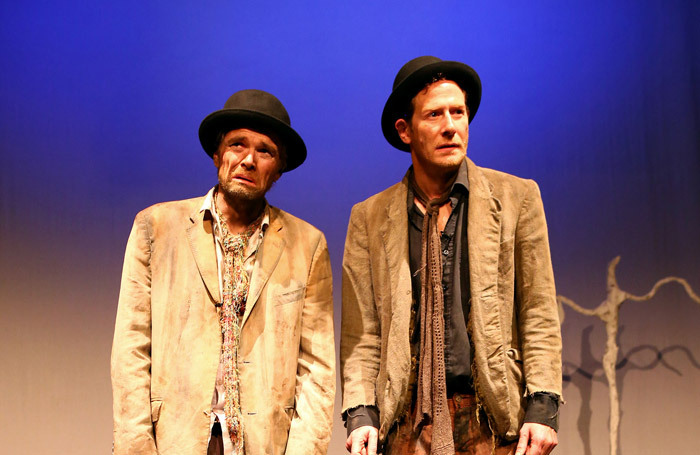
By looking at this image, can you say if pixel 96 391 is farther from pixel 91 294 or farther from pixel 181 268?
pixel 181 268

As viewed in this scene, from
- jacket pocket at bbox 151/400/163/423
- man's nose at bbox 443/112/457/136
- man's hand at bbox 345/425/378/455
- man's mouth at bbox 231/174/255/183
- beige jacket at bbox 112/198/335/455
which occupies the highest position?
man's nose at bbox 443/112/457/136

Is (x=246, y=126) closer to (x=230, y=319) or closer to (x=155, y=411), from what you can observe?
(x=230, y=319)

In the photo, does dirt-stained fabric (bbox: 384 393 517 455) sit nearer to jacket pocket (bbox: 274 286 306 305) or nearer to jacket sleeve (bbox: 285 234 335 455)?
jacket sleeve (bbox: 285 234 335 455)

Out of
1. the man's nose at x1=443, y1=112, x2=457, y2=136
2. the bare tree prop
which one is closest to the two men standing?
the man's nose at x1=443, y1=112, x2=457, y2=136

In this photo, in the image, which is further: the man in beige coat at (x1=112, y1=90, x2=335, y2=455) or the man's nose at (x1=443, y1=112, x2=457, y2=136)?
the man's nose at (x1=443, y1=112, x2=457, y2=136)

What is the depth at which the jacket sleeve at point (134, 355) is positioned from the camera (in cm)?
200

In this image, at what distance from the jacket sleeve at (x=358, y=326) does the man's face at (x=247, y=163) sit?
379 mm

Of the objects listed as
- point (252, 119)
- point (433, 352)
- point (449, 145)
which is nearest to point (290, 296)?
point (433, 352)

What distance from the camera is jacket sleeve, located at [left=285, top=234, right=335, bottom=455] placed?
2.14m

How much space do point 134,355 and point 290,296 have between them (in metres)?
0.56

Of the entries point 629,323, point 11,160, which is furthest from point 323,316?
point 11,160

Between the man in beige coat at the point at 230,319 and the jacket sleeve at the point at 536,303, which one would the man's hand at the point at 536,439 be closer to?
the jacket sleeve at the point at 536,303

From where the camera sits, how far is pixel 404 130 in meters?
2.38

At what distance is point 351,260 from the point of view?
2342 mm
